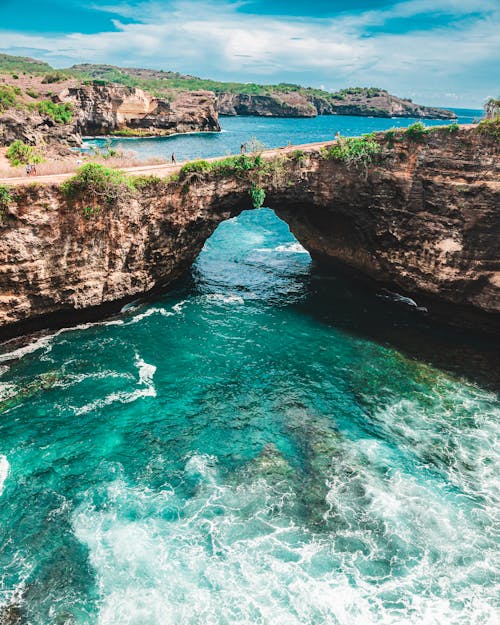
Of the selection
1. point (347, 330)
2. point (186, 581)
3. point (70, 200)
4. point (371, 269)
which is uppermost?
point (70, 200)

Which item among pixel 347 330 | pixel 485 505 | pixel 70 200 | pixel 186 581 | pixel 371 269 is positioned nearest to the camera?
pixel 186 581

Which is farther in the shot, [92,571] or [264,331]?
[264,331]

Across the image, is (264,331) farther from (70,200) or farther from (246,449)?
(70,200)

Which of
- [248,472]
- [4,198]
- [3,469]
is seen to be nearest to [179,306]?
[4,198]

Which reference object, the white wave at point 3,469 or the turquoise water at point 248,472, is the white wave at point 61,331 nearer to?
the turquoise water at point 248,472

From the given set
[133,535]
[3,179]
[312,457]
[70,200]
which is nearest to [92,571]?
[133,535]

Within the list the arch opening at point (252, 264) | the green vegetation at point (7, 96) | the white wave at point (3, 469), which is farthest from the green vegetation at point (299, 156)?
the green vegetation at point (7, 96)

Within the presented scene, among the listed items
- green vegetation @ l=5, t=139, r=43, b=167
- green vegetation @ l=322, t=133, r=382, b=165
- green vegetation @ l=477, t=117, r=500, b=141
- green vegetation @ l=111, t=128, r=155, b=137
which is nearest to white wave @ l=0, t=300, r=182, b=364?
green vegetation @ l=5, t=139, r=43, b=167
